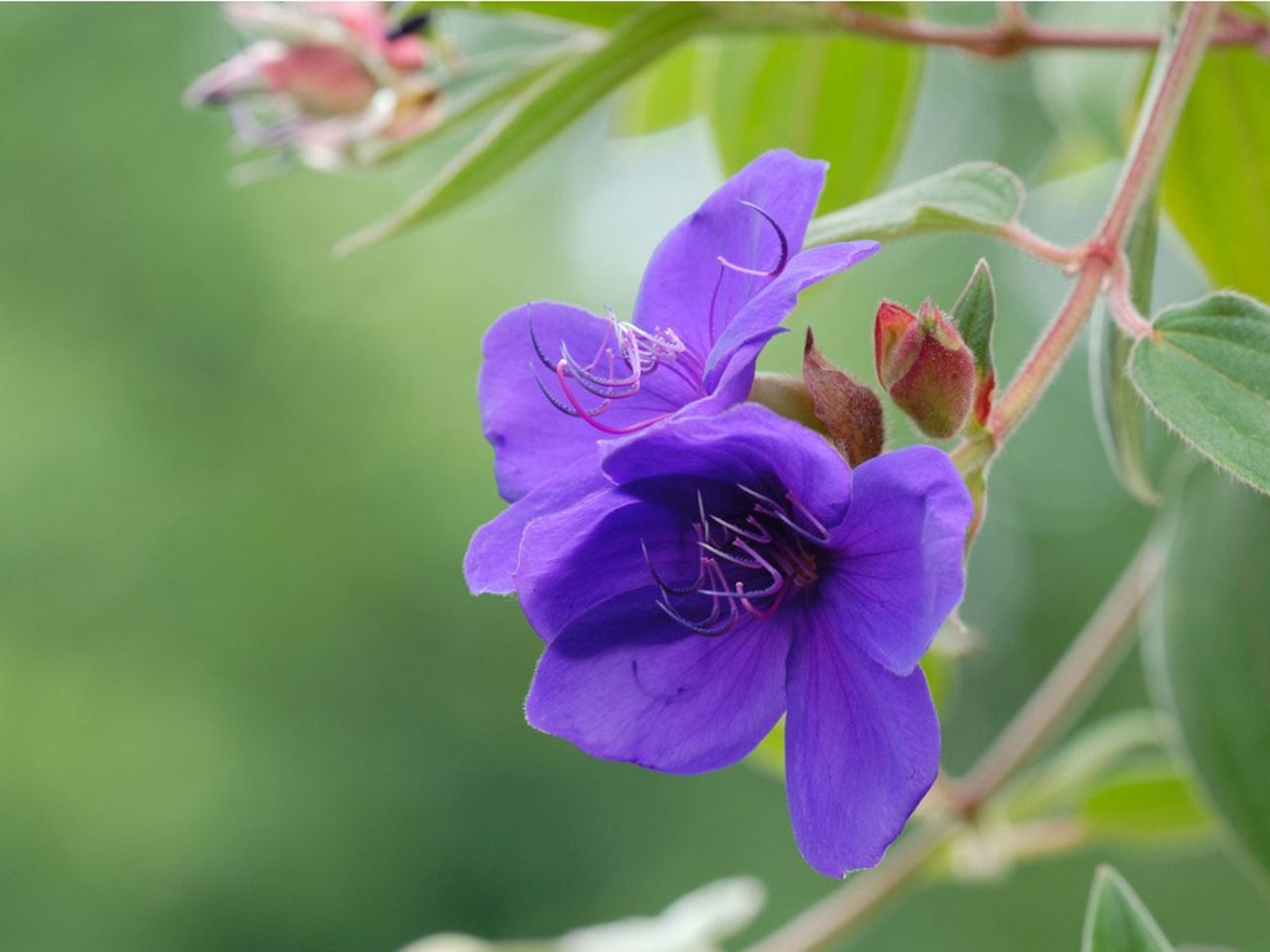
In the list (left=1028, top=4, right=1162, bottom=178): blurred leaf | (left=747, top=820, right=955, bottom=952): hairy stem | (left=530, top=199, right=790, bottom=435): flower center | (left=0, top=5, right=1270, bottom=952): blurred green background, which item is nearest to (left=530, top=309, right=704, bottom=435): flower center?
(left=530, top=199, right=790, bottom=435): flower center

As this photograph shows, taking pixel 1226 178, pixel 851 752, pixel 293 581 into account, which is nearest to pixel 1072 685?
pixel 1226 178

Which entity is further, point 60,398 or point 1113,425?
point 60,398

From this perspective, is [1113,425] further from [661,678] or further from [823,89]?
[823,89]

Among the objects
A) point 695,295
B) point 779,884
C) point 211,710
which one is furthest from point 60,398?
point 695,295

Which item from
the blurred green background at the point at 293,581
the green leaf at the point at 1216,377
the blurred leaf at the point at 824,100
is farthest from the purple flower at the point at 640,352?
the blurred green background at the point at 293,581

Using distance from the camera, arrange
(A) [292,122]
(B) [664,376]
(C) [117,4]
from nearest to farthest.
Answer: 1. (B) [664,376]
2. (A) [292,122]
3. (C) [117,4]

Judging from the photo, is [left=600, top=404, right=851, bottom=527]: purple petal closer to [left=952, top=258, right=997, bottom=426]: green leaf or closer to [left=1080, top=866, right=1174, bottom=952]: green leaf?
[left=952, top=258, right=997, bottom=426]: green leaf
